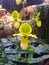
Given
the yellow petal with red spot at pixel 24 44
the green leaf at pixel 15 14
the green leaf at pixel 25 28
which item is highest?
the green leaf at pixel 15 14

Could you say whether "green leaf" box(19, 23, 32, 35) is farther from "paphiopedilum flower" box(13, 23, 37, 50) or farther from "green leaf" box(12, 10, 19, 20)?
"green leaf" box(12, 10, 19, 20)

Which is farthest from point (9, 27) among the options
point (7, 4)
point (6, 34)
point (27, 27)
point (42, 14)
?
point (7, 4)

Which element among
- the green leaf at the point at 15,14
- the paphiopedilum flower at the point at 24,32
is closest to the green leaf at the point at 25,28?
the paphiopedilum flower at the point at 24,32

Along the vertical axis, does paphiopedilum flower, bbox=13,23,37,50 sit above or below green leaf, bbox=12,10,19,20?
below

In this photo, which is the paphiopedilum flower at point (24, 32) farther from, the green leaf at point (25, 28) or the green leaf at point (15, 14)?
the green leaf at point (15, 14)

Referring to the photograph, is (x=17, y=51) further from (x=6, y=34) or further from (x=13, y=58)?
(x=6, y=34)

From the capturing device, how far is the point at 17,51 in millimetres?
1283

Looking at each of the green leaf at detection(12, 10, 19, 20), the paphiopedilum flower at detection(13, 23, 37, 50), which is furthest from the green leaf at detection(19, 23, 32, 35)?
the green leaf at detection(12, 10, 19, 20)

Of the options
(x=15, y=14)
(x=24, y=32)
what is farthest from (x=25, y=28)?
(x=15, y=14)

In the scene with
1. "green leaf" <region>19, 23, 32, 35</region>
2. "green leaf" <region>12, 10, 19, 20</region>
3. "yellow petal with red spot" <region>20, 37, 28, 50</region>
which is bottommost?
"yellow petal with red spot" <region>20, 37, 28, 50</region>

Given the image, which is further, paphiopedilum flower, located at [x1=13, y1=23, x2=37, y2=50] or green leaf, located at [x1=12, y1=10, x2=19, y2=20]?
green leaf, located at [x1=12, y1=10, x2=19, y2=20]

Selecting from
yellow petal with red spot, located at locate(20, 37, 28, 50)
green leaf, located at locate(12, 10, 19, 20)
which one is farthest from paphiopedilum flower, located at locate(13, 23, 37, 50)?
green leaf, located at locate(12, 10, 19, 20)

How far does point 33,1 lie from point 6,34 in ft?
4.35

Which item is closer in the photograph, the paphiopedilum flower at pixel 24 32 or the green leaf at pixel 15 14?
the paphiopedilum flower at pixel 24 32
